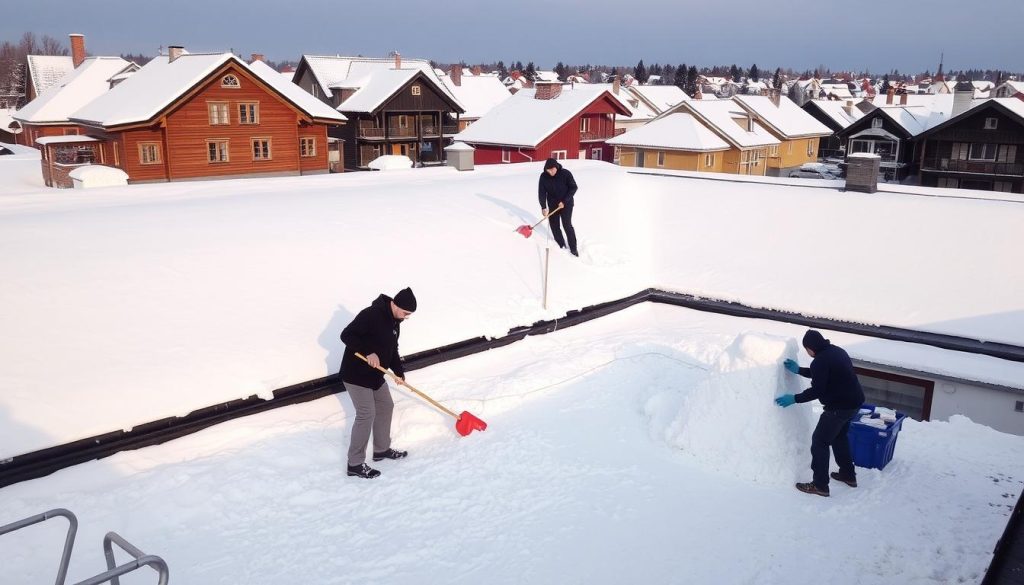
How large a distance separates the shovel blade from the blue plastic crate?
3656 millimetres

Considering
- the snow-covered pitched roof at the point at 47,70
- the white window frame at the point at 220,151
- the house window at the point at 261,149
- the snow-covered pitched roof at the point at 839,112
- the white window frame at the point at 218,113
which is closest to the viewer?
the white window frame at the point at 218,113

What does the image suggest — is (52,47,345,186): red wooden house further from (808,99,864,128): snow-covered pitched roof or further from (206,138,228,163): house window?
(808,99,864,128): snow-covered pitched roof

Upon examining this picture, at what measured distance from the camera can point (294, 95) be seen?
30234mm

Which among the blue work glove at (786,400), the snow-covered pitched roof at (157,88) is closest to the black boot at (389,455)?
the blue work glove at (786,400)

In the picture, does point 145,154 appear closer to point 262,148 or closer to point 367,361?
point 262,148

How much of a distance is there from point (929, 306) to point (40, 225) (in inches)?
511

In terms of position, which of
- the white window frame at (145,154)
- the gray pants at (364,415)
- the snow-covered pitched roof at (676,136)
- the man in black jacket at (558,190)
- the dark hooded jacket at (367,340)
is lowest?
the gray pants at (364,415)

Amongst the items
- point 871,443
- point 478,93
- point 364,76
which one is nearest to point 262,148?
point 364,76

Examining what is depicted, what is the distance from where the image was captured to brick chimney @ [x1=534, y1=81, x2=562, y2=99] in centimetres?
3788

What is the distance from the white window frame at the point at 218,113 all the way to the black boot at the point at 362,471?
24187mm

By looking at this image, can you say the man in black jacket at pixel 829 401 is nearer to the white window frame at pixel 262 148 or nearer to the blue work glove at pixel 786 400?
the blue work glove at pixel 786 400

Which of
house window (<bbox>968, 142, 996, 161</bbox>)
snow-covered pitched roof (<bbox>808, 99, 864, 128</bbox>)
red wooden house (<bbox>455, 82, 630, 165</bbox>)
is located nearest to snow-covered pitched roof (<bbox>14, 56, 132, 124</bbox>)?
red wooden house (<bbox>455, 82, 630, 165</bbox>)

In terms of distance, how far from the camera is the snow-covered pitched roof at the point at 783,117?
4325 centimetres

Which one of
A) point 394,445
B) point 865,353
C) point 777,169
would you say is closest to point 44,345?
point 394,445
